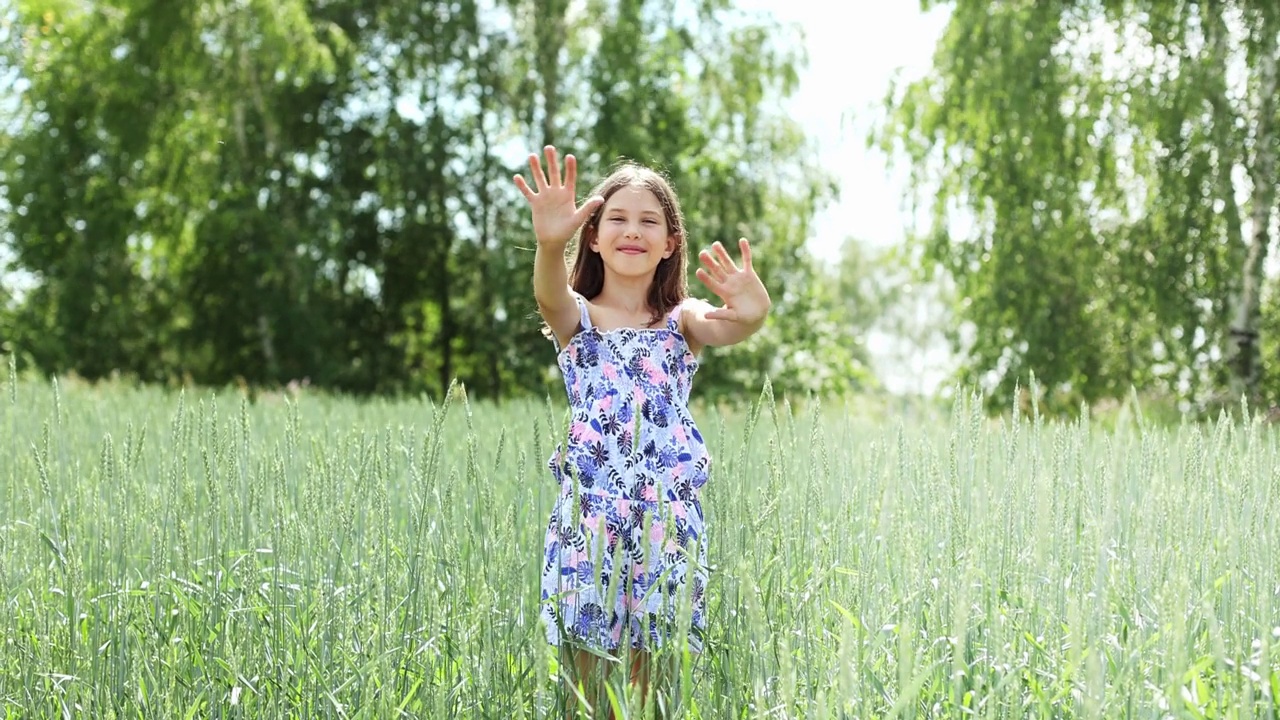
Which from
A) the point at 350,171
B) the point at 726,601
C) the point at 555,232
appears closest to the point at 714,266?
the point at 555,232

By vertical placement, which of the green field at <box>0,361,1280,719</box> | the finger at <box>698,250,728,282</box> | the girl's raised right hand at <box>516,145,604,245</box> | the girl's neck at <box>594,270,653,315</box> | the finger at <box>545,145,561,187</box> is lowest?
the green field at <box>0,361,1280,719</box>

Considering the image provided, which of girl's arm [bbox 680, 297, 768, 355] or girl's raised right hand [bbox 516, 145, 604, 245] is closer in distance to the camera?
girl's raised right hand [bbox 516, 145, 604, 245]

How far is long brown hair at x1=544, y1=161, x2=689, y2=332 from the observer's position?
2.34m

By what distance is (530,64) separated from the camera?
12602mm

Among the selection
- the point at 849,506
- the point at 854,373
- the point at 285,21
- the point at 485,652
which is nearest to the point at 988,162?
the point at 854,373

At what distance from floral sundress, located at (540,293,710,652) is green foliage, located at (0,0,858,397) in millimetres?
9177

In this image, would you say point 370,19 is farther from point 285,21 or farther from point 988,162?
point 988,162

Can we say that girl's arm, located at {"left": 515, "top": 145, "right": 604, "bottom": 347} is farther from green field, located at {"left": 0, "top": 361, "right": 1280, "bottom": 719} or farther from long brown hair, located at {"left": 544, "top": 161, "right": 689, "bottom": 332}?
green field, located at {"left": 0, "top": 361, "right": 1280, "bottom": 719}

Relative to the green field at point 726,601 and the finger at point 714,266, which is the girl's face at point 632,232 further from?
the green field at point 726,601

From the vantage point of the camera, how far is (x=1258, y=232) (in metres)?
8.42

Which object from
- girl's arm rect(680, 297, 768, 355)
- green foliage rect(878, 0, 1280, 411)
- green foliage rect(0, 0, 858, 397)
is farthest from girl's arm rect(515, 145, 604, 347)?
green foliage rect(0, 0, 858, 397)

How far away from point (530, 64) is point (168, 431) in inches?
346

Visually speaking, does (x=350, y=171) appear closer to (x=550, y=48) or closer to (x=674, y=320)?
(x=550, y=48)

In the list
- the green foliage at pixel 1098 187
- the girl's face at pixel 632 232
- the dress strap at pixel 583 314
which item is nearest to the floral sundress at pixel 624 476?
Result: the dress strap at pixel 583 314
